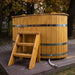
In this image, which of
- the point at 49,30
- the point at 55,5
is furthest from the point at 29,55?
the point at 55,5

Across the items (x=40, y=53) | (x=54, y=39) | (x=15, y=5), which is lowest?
(x=40, y=53)

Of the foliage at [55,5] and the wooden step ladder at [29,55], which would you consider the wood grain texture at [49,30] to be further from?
the foliage at [55,5]

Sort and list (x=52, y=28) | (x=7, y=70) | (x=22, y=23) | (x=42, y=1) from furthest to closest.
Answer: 1. (x=42, y=1)
2. (x=22, y=23)
3. (x=52, y=28)
4. (x=7, y=70)

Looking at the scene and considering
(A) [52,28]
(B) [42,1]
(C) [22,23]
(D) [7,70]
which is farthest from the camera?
Answer: (B) [42,1]

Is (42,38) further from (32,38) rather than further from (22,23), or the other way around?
(22,23)

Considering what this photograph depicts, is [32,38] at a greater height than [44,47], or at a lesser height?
greater

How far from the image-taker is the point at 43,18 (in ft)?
12.6

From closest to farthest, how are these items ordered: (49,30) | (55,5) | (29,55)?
(29,55), (49,30), (55,5)

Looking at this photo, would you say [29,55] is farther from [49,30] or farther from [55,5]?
[55,5]

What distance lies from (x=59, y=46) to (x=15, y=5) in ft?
23.5

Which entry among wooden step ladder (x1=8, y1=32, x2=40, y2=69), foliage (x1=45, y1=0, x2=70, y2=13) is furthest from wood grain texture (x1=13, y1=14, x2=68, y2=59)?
foliage (x1=45, y1=0, x2=70, y2=13)

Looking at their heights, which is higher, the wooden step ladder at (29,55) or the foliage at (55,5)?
the foliage at (55,5)

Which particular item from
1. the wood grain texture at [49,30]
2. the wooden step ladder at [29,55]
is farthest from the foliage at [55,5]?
the wooden step ladder at [29,55]

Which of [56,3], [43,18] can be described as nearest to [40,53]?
[43,18]
